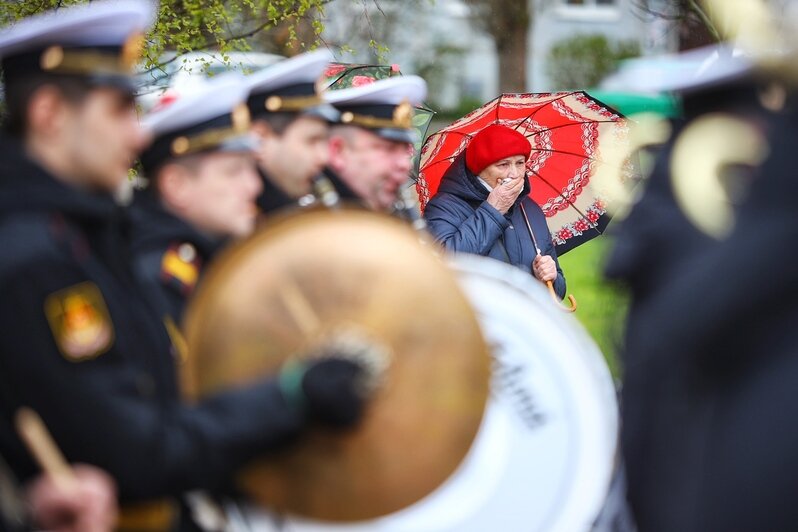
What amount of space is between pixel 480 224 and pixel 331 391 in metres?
3.41

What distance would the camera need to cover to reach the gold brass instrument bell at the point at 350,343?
2297 mm

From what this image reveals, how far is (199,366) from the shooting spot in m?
2.35

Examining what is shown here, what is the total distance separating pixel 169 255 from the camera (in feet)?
9.68

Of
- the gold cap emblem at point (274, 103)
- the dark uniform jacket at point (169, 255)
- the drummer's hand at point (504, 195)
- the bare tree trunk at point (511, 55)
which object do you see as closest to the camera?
the dark uniform jacket at point (169, 255)

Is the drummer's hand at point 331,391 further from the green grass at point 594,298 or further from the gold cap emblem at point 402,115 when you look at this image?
the gold cap emblem at point 402,115

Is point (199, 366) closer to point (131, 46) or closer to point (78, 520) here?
point (78, 520)

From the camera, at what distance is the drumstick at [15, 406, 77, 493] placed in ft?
6.98

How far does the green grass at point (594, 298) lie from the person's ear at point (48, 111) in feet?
3.85

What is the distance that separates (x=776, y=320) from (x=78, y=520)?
1.26 metres

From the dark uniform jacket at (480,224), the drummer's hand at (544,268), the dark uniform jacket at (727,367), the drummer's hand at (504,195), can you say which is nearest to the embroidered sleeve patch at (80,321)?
the dark uniform jacket at (727,367)

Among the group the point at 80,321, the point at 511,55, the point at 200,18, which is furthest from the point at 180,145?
the point at 511,55

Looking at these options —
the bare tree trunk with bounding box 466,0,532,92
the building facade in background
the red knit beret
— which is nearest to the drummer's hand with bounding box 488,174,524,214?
the red knit beret

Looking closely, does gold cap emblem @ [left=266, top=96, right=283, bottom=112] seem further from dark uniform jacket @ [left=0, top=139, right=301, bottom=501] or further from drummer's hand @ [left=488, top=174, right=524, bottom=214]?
drummer's hand @ [left=488, top=174, right=524, bottom=214]

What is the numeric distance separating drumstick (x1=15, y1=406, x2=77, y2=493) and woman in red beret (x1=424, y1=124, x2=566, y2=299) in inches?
136
